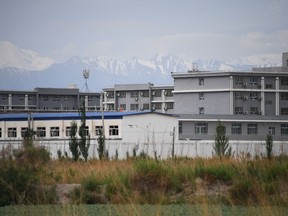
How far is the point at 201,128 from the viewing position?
61.3m

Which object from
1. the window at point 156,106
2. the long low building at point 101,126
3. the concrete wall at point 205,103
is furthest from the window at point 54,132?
the window at point 156,106

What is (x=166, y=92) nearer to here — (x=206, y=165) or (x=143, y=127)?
(x=143, y=127)

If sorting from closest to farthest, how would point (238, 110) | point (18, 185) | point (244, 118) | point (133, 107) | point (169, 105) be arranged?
point (18, 185)
point (244, 118)
point (238, 110)
point (169, 105)
point (133, 107)

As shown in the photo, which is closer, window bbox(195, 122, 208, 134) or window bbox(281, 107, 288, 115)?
window bbox(195, 122, 208, 134)

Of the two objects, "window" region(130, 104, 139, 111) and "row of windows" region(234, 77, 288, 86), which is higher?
"row of windows" region(234, 77, 288, 86)

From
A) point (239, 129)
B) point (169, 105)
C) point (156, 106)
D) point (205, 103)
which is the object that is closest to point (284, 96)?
point (239, 129)

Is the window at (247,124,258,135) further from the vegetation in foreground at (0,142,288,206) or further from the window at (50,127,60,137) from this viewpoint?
the vegetation in foreground at (0,142,288,206)

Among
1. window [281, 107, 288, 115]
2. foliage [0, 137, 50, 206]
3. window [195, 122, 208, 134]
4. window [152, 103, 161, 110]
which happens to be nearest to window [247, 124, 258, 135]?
window [195, 122, 208, 134]

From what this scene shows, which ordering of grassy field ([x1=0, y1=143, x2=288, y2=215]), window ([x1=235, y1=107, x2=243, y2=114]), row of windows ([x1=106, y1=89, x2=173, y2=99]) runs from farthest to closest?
row of windows ([x1=106, y1=89, x2=173, y2=99]) < window ([x1=235, y1=107, x2=243, y2=114]) < grassy field ([x1=0, y1=143, x2=288, y2=215])

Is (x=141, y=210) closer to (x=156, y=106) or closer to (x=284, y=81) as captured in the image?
(x=284, y=81)

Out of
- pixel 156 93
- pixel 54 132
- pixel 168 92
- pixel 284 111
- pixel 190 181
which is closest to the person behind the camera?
pixel 190 181

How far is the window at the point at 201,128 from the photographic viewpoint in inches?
2398

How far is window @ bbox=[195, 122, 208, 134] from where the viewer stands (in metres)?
60.9

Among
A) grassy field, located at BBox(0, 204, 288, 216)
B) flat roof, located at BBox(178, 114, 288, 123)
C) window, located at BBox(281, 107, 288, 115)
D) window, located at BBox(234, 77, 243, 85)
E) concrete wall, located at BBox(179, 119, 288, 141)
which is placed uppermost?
window, located at BBox(234, 77, 243, 85)
